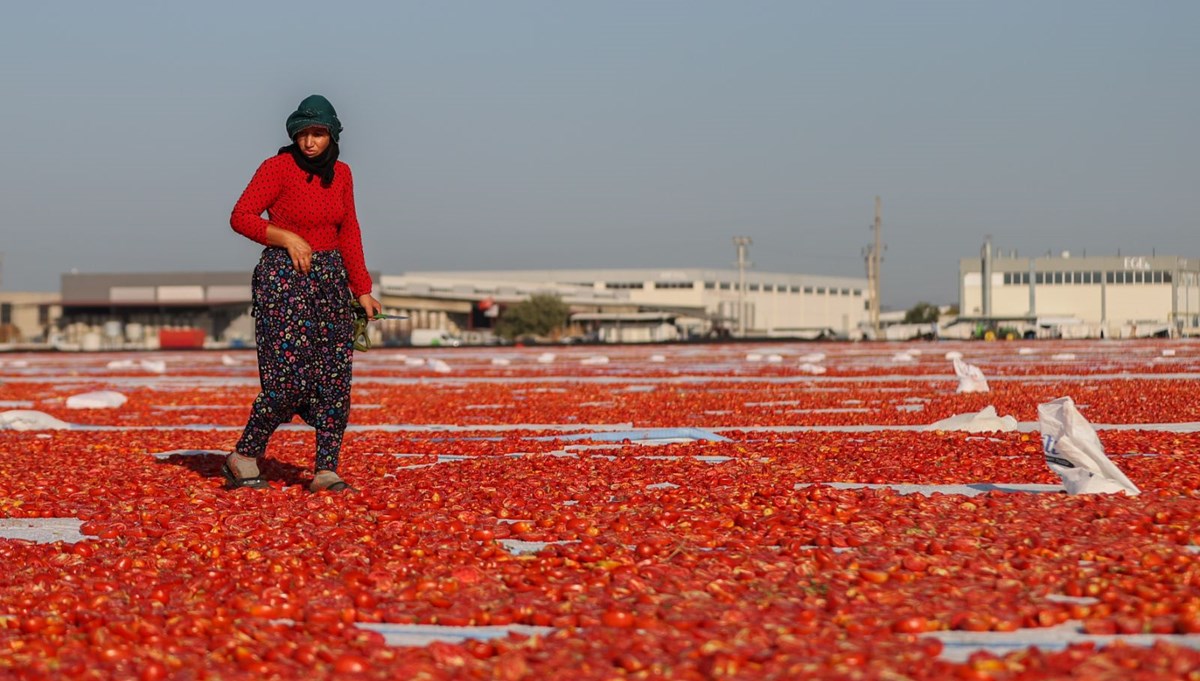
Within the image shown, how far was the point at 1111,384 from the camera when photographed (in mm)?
22469

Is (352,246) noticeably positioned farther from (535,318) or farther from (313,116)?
(535,318)

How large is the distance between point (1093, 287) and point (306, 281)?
128 metres

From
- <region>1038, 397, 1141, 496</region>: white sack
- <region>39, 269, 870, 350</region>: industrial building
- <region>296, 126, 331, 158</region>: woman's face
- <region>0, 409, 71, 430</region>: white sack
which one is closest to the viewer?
<region>1038, 397, 1141, 496</region>: white sack

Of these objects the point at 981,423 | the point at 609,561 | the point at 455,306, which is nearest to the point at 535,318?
the point at 455,306

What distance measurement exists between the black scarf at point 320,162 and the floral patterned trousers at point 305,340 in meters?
0.45

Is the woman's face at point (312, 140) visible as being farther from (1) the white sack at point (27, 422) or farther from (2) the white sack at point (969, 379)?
(2) the white sack at point (969, 379)

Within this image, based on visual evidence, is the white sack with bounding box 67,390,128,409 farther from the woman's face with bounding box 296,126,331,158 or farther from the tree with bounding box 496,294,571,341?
the tree with bounding box 496,294,571,341

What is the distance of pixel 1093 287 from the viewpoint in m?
128

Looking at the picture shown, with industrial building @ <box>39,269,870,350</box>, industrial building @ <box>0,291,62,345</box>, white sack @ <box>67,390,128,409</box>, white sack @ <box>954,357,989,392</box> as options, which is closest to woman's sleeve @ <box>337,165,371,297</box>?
white sack @ <box>954,357,989,392</box>

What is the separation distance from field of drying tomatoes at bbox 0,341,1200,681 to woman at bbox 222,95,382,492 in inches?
20.8

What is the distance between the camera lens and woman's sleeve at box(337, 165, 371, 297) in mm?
8383

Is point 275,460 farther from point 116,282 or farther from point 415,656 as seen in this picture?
point 116,282

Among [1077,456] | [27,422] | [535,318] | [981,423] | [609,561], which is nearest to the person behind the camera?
[609,561]

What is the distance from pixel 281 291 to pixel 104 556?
6.94 ft
